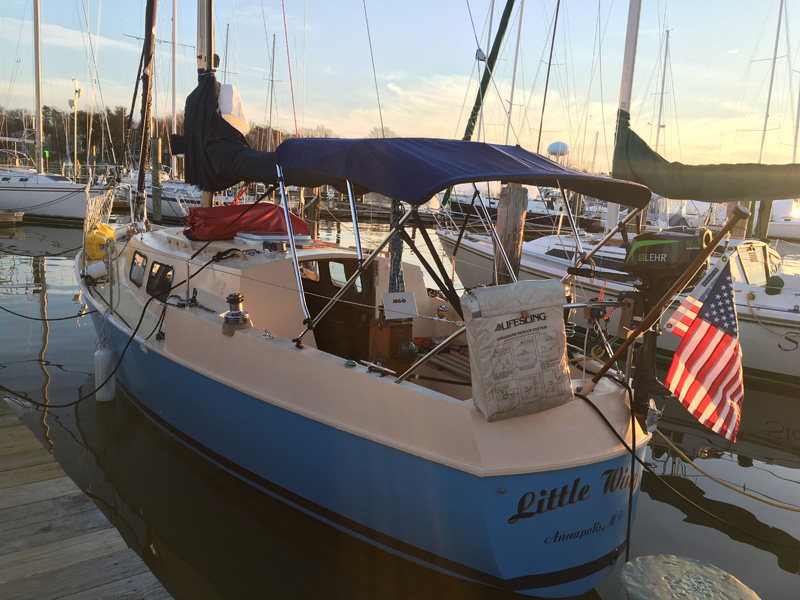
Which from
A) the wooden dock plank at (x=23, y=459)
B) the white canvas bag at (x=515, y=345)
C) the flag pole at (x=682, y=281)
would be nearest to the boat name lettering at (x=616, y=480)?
the flag pole at (x=682, y=281)

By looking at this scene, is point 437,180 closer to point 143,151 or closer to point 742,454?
point 742,454

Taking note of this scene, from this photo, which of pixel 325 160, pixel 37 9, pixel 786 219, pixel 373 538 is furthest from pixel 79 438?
pixel 786 219

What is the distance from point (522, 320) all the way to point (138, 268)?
5.80 metres

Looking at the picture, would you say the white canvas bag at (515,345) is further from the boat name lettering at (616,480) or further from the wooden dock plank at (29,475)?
the wooden dock plank at (29,475)

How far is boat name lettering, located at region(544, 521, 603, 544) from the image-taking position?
3.84 meters

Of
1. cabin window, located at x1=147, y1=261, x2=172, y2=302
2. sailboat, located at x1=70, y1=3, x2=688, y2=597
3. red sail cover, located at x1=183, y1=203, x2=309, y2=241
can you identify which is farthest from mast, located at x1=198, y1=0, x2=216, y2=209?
cabin window, located at x1=147, y1=261, x2=172, y2=302

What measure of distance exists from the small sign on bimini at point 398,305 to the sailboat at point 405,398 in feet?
0.07

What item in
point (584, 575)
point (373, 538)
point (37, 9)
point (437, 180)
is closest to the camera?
point (437, 180)

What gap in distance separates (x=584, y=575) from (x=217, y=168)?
5805 mm

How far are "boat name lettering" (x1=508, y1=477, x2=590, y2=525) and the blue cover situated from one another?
2.08 m

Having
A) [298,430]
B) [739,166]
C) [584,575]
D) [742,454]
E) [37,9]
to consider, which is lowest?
[742,454]

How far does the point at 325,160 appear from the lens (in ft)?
14.8

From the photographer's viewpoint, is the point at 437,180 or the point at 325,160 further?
the point at 325,160

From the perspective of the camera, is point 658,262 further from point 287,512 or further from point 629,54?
point 629,54
